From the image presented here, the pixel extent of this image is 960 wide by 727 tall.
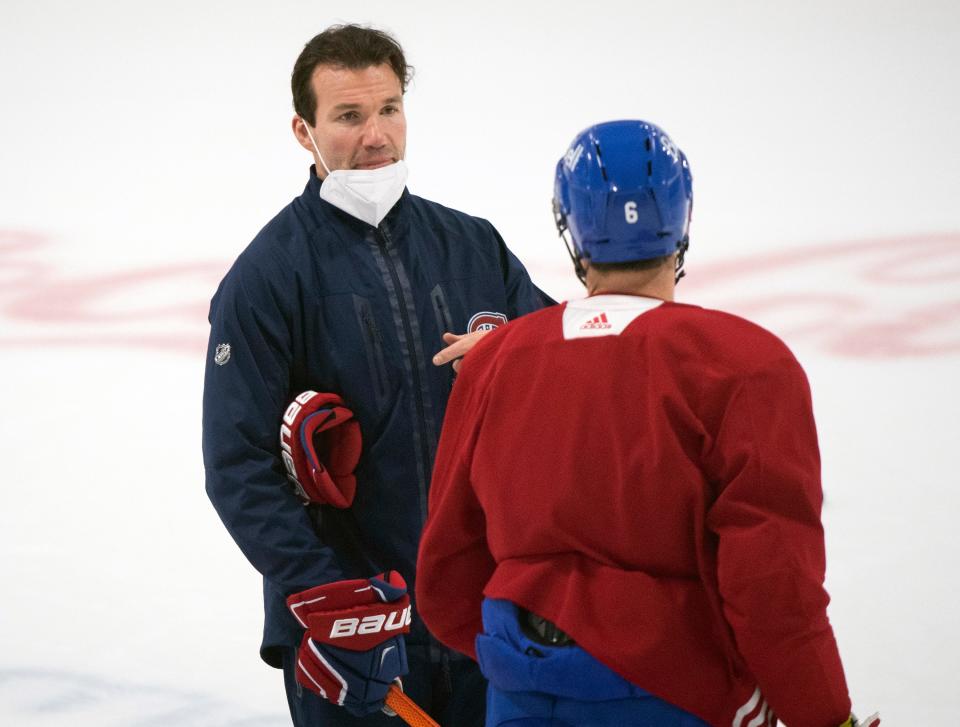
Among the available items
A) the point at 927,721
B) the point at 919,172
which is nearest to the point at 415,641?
the point at 927,721

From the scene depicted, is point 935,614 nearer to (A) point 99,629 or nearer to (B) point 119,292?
(A) point 99,629

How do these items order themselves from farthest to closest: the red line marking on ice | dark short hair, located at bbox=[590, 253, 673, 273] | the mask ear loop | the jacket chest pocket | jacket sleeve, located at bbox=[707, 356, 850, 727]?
the red line marking on ice
the mask ear loop
the jacket chest pocket
dark short hair, located at bbox=[590, 253, 673, 273]
jacket sleeve, located at bbox=[707, 356, 850, 727]

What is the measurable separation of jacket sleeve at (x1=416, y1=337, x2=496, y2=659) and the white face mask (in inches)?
20.4

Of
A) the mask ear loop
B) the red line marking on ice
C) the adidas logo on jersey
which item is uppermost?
the mask ear loop

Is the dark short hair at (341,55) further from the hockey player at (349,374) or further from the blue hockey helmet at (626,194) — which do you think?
the blue hockey helmet at (626,194)

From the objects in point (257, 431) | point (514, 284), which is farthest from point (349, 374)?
point (514, 284)

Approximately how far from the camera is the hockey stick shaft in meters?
1.64

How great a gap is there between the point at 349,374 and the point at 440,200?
222 cm

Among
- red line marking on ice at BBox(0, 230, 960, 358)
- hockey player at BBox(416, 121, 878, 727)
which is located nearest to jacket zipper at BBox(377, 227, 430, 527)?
hockey player at BBox(416, 121, 878, 727)

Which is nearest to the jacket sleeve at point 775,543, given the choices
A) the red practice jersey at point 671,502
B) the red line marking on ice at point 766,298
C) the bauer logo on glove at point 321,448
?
the red practice jersey at point 671,502

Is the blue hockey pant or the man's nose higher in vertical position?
the man's nose

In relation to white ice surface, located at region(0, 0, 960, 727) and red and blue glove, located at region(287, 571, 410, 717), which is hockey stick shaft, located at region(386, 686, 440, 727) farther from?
white ice surface, located at region(0, 0, 960, 727)

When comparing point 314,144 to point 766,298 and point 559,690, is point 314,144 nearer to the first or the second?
point 559,690

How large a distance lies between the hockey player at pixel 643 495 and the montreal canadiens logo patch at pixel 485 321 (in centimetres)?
55
